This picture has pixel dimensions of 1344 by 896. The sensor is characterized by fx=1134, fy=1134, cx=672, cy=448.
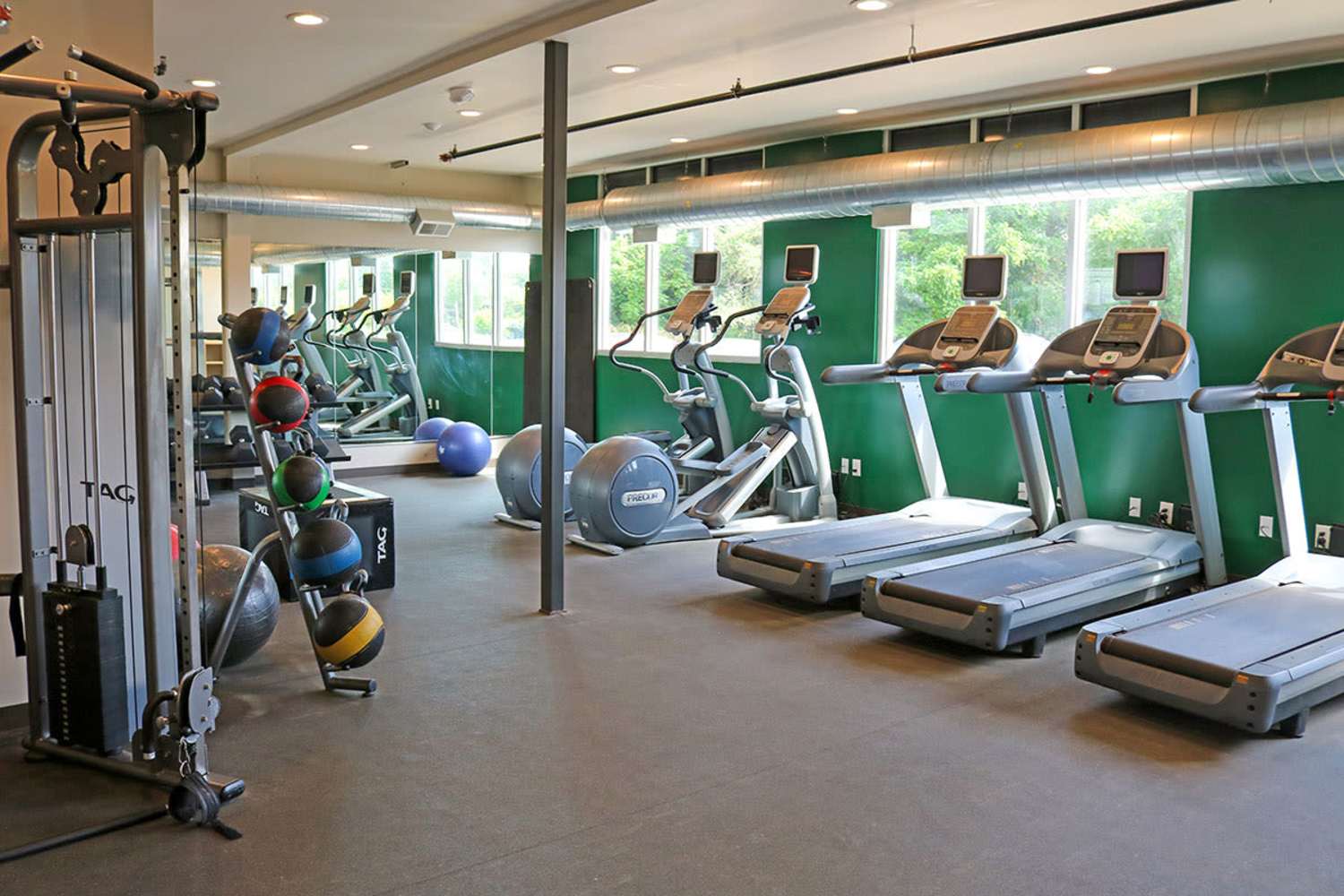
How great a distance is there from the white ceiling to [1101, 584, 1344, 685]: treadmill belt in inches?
104

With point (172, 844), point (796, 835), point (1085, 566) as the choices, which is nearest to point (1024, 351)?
point (1085, 566)

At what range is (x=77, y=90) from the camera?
9.40ft

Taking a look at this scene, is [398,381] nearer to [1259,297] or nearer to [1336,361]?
[1259,297]

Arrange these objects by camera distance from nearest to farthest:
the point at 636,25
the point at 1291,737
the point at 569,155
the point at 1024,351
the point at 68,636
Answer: the point at 68,636, the point at 1291,737, the point at 636,25, the point at 1024,351, the point at 569,155

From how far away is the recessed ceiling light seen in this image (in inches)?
218

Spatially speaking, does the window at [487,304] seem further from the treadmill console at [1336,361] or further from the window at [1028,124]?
the treadmill console at [1336,361]

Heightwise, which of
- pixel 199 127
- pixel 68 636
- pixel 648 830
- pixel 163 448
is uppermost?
pixel 199 127

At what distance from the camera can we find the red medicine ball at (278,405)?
13.6 ft

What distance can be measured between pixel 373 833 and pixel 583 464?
13.6ft

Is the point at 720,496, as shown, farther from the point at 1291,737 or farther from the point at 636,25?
the point at 1291,737

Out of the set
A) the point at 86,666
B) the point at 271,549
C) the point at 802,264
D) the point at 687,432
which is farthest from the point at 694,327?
the point at 86,666

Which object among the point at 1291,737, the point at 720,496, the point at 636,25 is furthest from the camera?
the point at 720,496

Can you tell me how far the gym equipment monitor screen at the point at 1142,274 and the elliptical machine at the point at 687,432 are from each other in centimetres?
297

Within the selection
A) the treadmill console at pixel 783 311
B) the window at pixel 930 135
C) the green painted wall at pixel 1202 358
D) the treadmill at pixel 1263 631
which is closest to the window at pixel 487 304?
the green painted wall at pixel 1202 358
